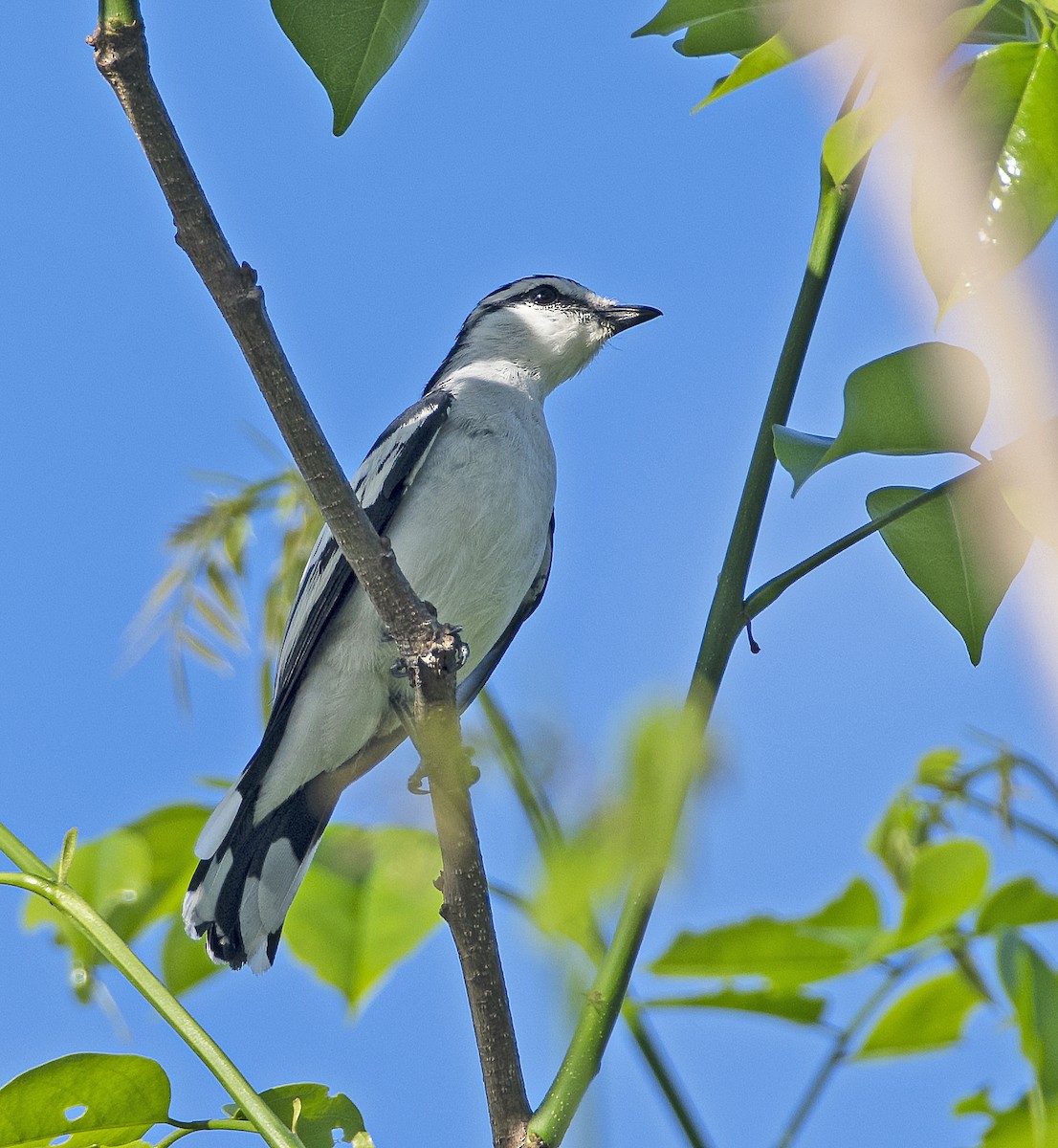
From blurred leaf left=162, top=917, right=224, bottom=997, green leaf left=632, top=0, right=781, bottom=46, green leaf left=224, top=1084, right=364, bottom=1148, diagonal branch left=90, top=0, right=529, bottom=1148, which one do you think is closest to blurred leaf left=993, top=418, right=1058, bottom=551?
diagonal branch left=90, top=0, right=529, bottom=1148

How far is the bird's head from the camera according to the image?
5195 millimetres

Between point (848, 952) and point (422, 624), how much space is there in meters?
1.00

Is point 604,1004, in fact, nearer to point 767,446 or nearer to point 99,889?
point 767,446

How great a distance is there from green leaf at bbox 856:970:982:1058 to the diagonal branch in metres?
0.48

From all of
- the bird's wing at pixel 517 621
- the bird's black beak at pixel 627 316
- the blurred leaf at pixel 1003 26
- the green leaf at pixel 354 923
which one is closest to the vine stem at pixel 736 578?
the blurred leaf at pixel 1003 26

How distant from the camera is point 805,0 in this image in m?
1.43

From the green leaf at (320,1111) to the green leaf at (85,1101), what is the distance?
0.14 m

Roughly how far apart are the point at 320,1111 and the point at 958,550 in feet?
3.46

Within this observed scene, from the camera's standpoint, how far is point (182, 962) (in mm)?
2055

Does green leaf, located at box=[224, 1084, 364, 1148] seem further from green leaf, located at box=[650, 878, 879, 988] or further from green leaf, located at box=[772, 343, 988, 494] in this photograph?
green leaf, located at box=[772, 343, 988, 494]

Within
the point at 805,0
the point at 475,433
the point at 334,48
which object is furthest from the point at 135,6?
the point at 475,433

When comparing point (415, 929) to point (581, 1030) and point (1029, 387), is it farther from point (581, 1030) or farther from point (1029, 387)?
point (1029, 387)

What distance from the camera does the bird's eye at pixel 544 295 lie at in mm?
5703

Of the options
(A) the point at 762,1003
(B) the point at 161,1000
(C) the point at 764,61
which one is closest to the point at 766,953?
(A) the point at 762,1003
